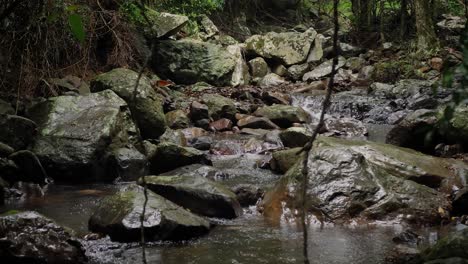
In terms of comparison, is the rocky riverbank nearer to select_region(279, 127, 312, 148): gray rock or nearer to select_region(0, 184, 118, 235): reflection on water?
select_region(279, 127, 312, 148): gray rock

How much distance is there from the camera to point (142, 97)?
319 inches

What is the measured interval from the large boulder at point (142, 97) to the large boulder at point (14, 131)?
6.23ft

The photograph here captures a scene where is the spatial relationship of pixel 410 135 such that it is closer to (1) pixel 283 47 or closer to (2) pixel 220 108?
(2) pixel 220 108

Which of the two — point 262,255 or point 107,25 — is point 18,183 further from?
point 107,25

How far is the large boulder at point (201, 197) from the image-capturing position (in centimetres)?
514

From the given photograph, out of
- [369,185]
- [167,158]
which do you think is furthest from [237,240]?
[167,158]

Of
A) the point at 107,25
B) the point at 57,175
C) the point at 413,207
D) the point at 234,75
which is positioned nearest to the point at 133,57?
the point at 107,25

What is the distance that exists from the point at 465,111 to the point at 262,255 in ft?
14.0

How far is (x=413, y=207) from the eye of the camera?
5008 millimetres

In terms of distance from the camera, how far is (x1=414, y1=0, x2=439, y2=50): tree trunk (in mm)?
14586

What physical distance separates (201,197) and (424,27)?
11.7 m

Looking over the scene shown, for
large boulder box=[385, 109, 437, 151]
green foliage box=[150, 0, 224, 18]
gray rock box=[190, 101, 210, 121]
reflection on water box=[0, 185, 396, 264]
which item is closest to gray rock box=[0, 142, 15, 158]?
reflection on water box=[0, 185, 396, 264]

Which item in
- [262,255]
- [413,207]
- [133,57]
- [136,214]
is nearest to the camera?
[262,255]

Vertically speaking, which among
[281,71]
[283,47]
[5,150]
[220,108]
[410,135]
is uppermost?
[283,47]
